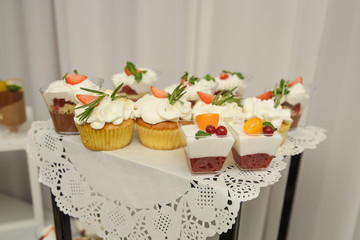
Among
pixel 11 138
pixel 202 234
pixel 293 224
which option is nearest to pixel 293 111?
pixel 202 234

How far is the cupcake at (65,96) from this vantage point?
99 cm

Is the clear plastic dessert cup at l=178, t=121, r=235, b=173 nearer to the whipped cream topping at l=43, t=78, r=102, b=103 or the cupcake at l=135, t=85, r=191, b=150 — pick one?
the cupcake at l=135, t=85, r=191, b=150

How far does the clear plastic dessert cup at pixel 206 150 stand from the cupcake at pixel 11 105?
1.09 meters

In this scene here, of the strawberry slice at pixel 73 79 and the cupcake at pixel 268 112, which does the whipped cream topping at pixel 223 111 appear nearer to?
the cupcake at pixel 268 112

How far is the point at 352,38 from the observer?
1.32 meters

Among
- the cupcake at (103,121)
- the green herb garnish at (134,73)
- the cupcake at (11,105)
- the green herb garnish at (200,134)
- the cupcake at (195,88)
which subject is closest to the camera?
the green herb garnish at (200,134)

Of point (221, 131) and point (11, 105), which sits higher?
point (221, 131)

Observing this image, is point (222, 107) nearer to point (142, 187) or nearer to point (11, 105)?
point (142, 187)

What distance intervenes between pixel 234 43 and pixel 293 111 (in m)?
0.61

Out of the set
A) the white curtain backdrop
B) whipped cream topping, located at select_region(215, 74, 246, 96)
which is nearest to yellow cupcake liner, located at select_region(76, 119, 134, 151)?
whipped cream topping, located at select_region(215, 74, 246, 96)

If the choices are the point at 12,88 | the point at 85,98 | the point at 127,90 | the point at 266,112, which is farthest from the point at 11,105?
the point at 266,112

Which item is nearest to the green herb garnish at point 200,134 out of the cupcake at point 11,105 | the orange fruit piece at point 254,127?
the orange fruit piece at point 254,127

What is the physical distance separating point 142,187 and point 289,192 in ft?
2.28

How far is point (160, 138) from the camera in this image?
96 cm
